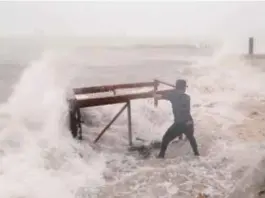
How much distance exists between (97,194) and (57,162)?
0.67m

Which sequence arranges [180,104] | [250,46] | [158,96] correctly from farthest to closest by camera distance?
[250,46]
[158,96]
[180,104]

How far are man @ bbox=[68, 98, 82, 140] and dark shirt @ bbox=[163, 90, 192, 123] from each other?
35.5 inches

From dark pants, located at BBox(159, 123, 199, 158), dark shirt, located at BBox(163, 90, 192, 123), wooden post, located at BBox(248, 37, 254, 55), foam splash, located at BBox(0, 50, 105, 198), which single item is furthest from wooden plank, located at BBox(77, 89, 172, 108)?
wooden post, located at BBox(248, 37, 254, 55)

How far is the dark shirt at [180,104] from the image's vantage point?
10.9 ft

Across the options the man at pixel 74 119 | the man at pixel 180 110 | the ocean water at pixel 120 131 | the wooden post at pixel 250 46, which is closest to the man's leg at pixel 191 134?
the man at pixel 180 110

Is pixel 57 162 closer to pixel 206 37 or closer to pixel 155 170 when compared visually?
pixel 155 170

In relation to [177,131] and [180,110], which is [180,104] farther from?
[177,131]

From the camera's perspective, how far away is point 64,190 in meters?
2.94

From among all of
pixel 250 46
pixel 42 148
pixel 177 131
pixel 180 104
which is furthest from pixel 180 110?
pixel 250 46

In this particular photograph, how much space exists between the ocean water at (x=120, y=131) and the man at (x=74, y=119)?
0.12 m

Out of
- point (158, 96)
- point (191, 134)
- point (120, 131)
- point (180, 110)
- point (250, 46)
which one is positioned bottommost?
point (120, 131)

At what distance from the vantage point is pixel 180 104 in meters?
3.33

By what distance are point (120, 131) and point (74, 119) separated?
753 millimetres

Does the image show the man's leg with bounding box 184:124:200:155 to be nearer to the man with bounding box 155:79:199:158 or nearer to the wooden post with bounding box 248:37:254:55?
the man with bounding box 155:79:199:158
